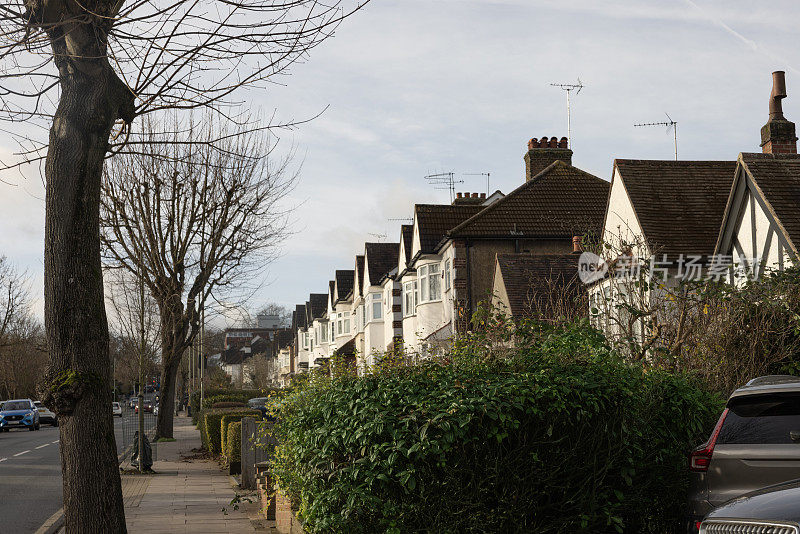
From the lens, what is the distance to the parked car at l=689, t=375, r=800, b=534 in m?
6.80

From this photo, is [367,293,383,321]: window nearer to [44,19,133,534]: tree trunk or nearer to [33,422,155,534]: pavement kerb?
[33,422,155,534]: pavement kerb

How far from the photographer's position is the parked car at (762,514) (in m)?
4.29

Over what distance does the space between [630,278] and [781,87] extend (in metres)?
12.7

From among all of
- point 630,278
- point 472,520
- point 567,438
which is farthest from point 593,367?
point 630,278

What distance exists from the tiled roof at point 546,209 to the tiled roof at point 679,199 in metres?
5.39

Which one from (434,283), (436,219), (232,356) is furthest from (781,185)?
(232,356)

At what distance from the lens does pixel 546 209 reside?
105 ft

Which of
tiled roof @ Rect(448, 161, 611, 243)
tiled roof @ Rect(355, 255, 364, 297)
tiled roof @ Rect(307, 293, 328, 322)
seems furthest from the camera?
tiled roof @ Rect(307, 293, 328, 322)

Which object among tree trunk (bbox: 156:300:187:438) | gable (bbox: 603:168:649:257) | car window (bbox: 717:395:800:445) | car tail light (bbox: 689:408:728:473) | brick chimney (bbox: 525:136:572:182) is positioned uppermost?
brick chimney (bbox: 525:136:572:182)

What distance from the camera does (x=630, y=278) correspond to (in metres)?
13.1

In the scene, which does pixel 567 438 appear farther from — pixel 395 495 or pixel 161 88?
pixel 161 88

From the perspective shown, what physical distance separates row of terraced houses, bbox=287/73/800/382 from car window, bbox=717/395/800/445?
127 inches

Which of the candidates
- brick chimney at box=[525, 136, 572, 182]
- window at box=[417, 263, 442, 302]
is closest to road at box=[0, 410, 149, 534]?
window at box=[417, 263, 442, 302]

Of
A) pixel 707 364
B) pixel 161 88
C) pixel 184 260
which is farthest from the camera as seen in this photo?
pixel 184 260
